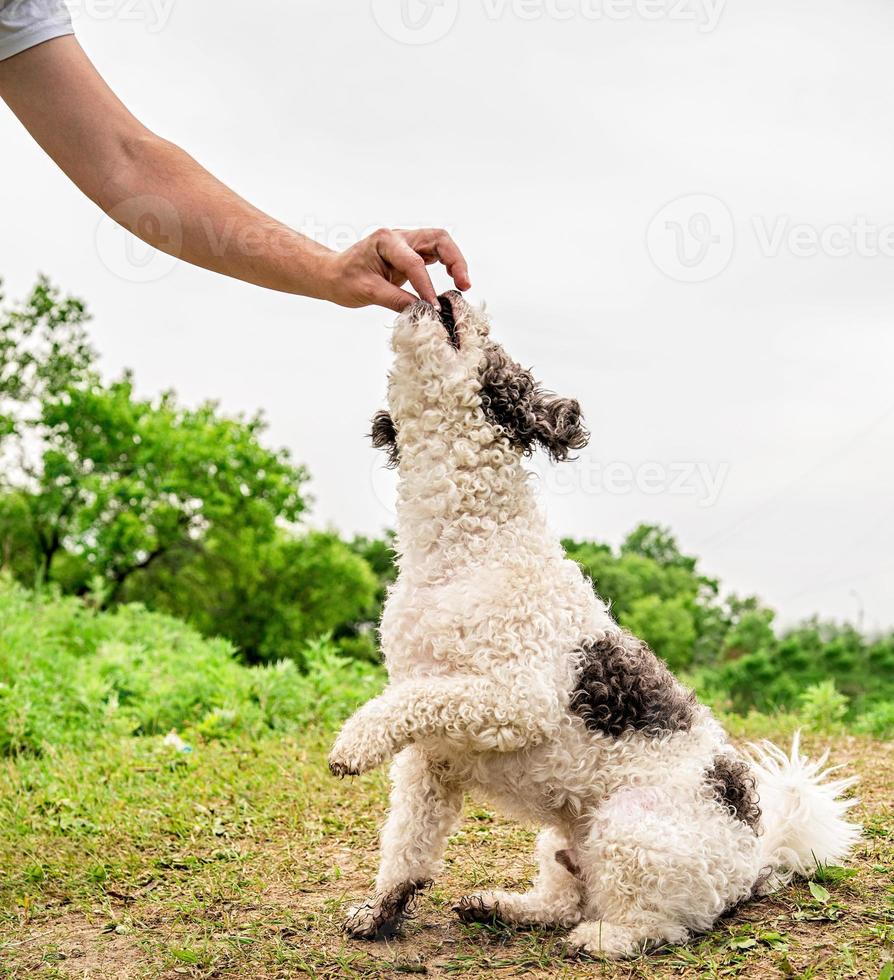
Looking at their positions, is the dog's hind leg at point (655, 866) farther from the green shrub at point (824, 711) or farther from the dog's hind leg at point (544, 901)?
the green shrub at point (824, 711)

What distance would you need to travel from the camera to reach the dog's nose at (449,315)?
11.9 feet

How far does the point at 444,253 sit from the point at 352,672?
20.2 ft

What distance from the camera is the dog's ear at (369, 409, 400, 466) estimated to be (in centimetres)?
384

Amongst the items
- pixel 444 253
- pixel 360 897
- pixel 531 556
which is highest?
pixel 444 253

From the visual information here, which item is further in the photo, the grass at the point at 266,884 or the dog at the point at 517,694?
the grass at the point at 266,884

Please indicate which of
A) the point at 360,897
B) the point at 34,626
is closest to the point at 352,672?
the point at 34,626

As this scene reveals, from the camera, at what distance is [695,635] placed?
691 inches

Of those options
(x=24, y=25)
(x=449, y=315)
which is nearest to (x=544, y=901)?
(x=449, y=315)

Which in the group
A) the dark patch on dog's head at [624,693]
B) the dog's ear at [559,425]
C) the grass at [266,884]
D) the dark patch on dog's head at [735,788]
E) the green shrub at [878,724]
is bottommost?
the grass at [266,884]

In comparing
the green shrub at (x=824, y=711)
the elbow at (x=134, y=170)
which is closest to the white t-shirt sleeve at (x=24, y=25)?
the elbow at (x=134, y=170)

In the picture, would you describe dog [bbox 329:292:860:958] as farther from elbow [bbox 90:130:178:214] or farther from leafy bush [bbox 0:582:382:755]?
leafy bush [bbox 0:582:382:755]

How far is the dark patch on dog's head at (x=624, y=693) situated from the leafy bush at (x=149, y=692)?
4533mm

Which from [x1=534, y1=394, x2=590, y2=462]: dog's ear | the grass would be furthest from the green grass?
[x1=534, y1=394, x2=590, y2=462]: dog's ear

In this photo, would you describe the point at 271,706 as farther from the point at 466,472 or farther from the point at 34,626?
the point at 466,472
